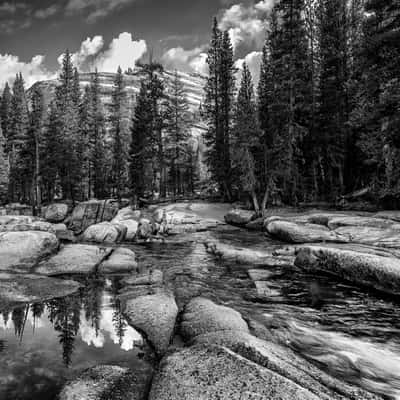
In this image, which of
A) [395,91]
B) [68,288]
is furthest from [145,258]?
[395,91]

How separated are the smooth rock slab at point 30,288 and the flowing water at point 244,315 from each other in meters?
0.40

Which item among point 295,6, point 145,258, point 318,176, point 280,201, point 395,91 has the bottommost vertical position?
point 145,258

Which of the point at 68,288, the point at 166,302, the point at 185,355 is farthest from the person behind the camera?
the point at 68,288

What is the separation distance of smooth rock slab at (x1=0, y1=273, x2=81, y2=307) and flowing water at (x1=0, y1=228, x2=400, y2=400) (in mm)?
395

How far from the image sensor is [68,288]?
833 cm

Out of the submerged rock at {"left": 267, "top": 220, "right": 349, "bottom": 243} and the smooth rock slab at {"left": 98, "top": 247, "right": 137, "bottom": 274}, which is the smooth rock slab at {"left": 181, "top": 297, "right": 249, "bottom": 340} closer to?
the smooth rock slab at {"left": 98, "top": 247, "right": 137, "bottom": 274}

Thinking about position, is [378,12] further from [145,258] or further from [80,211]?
[80,211]

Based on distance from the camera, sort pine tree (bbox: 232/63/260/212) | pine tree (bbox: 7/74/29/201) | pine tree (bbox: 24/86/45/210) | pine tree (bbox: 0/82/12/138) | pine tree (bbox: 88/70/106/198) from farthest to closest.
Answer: pine tree (bbox: 0/82/12/138) < pine tree (bbox: 7/74/29/201) < pine tree (bbox: 88/70/106/198) < pine tree (bbox: 24/86/45/210) < pine tree (bbox: 232/63/260/212)

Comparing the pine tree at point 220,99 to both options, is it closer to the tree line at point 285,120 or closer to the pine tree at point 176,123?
the tree line at point 285,120

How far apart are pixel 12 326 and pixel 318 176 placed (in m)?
24.7

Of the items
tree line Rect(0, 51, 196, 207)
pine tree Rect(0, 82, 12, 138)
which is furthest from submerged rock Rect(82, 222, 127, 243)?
pine tree Rect(0, 82, 12, 138)

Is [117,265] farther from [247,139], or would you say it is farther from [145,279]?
[247,139]

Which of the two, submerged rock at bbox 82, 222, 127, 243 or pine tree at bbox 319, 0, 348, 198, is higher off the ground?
pine tree at bbox 319, 0, 348, 198

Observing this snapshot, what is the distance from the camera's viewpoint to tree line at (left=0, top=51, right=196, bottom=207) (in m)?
31.1
